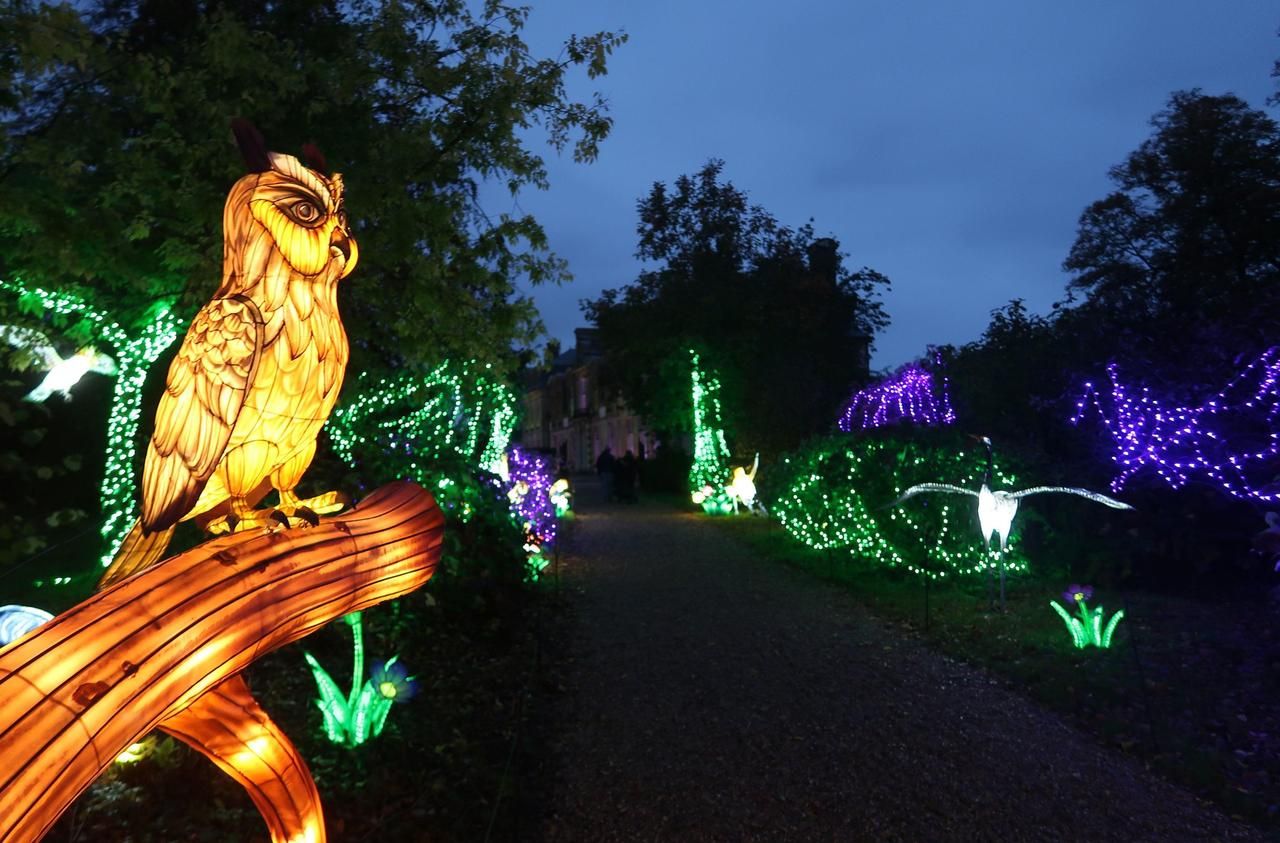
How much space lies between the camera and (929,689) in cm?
703

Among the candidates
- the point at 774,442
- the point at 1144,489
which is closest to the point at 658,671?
the point at 1144,489

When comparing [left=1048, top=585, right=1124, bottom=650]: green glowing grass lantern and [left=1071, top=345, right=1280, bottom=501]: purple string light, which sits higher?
[left=1071, top=345, right=1280, bottom=501]: purple string light

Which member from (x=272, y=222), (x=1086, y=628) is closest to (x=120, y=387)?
(x=272, y=222)

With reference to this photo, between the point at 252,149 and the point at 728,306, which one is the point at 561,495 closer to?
the point at 728,306

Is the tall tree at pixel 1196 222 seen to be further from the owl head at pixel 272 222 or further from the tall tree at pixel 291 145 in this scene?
the owl head at pixel 272 222

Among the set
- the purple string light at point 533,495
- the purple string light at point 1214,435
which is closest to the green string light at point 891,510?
the purple string light at point 1214,435

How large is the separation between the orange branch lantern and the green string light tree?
22.5 meters

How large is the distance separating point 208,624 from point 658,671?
575 cm

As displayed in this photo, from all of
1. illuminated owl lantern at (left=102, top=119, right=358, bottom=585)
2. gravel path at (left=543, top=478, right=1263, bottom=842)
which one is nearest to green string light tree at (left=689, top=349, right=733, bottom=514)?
gravel path at (left=543, top=478, right=1263, bottom=842)

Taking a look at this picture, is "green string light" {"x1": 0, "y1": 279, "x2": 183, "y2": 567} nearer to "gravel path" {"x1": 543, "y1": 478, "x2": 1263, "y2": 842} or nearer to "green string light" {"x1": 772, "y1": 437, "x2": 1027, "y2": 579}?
"gravel path" {"x1": 543, "y1": 478, "x2": 1263, "y2": 842}

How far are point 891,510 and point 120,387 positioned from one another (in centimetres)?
913

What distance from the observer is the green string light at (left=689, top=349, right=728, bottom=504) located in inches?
1025

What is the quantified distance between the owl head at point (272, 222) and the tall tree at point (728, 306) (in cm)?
2305

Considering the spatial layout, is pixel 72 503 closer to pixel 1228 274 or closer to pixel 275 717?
pixel 275 717
